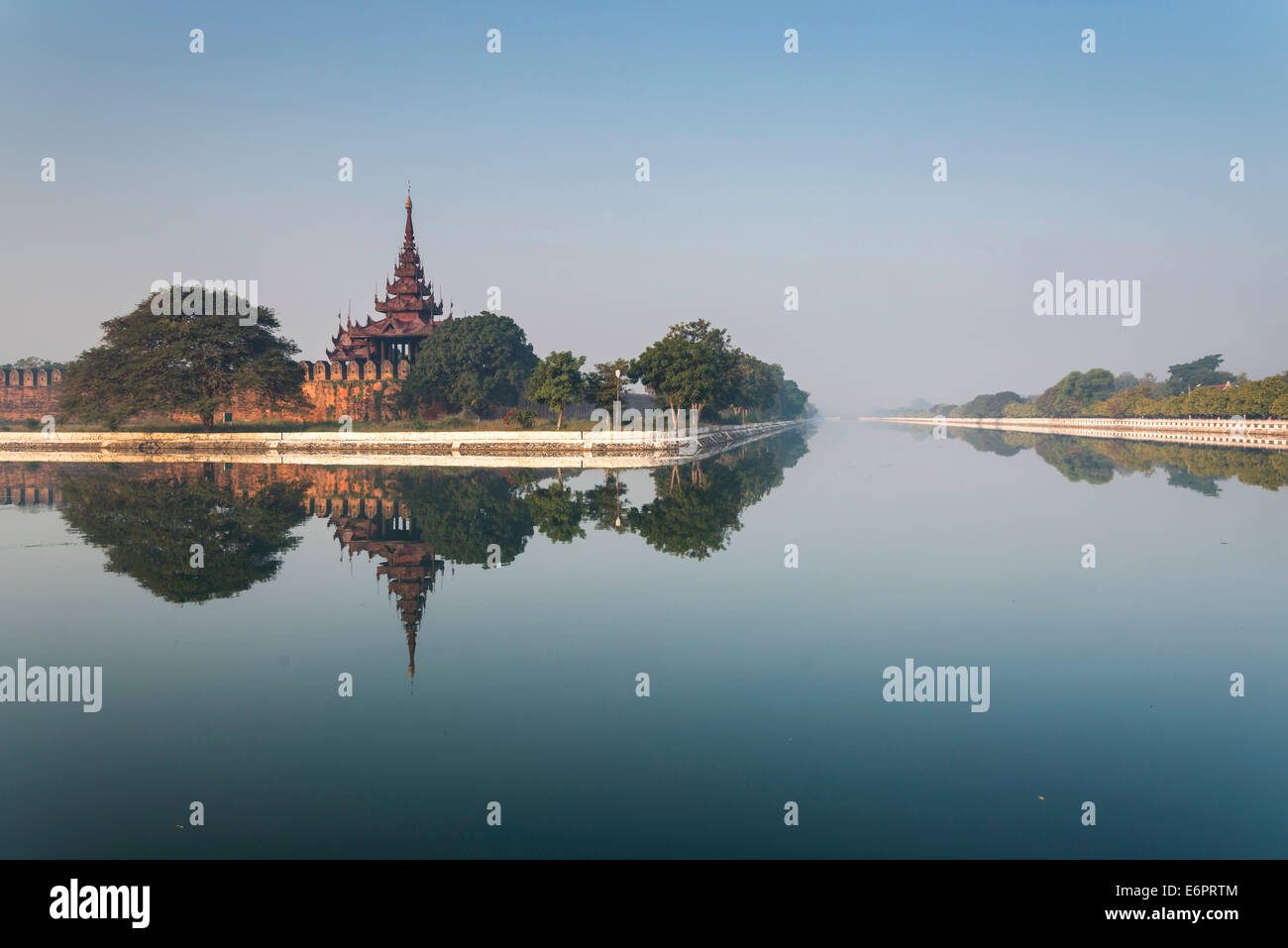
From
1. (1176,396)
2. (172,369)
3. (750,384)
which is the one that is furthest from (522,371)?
(1176,396)

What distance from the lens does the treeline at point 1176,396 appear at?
81.6 metres

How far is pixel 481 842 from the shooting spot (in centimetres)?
602

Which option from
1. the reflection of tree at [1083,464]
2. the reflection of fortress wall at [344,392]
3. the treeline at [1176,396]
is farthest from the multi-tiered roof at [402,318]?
the treeline at [1176,396]

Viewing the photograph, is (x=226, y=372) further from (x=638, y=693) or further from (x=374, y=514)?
(x=638, y=693)

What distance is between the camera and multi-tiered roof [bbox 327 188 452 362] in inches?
3378

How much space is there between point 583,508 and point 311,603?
43.0 ft

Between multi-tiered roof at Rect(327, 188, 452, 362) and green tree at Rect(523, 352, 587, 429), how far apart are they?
101ft

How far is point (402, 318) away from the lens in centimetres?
8656

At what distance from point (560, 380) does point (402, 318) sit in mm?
36388

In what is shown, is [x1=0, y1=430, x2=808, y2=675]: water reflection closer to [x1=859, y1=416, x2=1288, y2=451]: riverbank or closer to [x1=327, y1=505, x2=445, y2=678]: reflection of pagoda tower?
[x1=327, y1=505, x2=445, y2=678]: reflection of pagoda tower

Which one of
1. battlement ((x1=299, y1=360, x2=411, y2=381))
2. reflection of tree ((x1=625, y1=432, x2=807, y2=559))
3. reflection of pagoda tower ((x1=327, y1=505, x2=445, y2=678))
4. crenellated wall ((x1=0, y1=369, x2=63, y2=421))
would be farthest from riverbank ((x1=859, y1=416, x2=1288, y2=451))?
crenellated wall ((x1=0, y1=369, x2=63, y2=421))

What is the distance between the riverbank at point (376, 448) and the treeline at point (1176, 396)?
5527 cm
